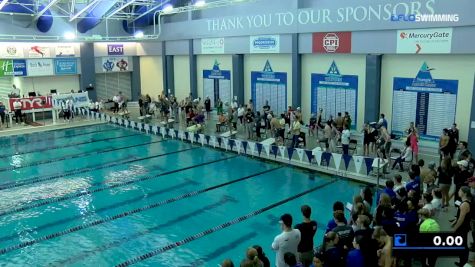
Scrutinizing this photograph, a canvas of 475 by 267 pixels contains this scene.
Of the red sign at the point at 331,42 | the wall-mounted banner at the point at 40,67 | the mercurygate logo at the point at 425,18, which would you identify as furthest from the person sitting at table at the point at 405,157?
the wall-mounted banner at the point at 40,67

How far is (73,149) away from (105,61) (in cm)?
1102

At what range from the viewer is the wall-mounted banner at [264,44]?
18.2 meters

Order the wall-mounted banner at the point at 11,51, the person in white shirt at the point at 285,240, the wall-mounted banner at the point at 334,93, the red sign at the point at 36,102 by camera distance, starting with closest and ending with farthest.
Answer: the person in white shirt at the point at 285,240 < the wall-mounted banner at the point at 334,93 < the red sign at the point at 36,102 < the wall-mounted banner at the point at 11,51

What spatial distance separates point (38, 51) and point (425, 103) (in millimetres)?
18863

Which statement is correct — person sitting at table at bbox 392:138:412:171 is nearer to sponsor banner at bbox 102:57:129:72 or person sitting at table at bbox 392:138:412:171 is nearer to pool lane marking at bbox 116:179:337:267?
pool lane marking at bbox 116:179:337:267

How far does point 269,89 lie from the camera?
63.5 ft

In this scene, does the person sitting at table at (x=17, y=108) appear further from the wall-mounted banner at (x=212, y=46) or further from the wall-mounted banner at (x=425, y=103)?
the wall-mounted banner at (x=425, y=103)

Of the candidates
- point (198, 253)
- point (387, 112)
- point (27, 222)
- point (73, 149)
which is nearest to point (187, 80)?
point (73, 149)

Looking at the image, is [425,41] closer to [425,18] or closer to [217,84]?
[425,18]

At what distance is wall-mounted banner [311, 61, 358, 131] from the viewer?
16.2m

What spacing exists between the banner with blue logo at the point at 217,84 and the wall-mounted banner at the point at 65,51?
25.1 ft

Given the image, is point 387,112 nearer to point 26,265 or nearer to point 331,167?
point 331,167

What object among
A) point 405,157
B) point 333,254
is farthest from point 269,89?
point 333,254

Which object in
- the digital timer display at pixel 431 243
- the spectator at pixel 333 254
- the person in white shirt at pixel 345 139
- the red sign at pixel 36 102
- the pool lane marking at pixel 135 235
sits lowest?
the pool lane marking at pixel 135 235
